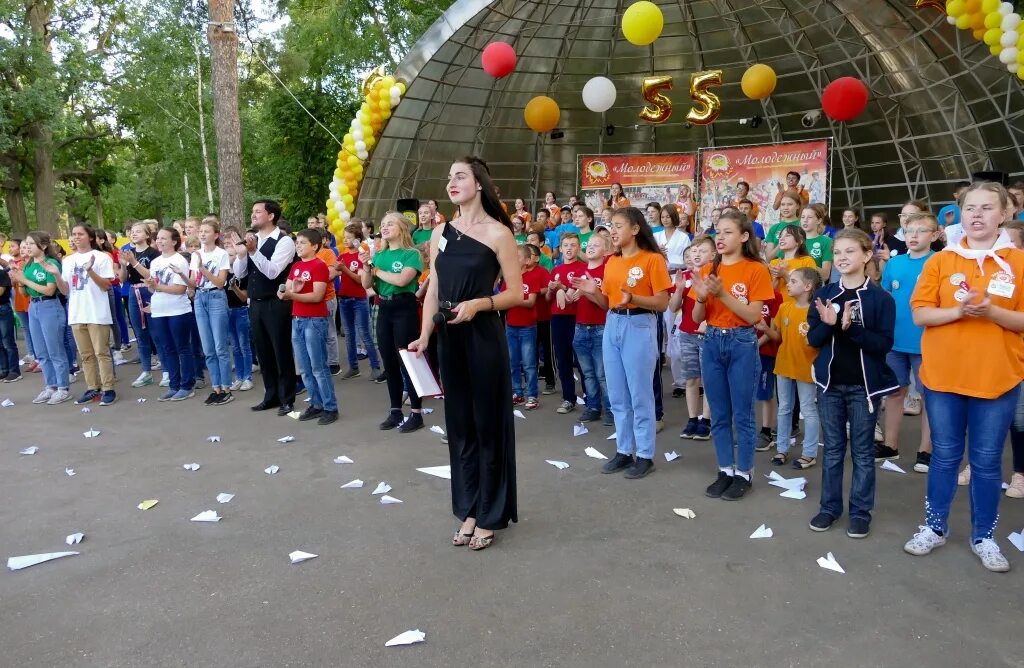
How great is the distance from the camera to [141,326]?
9.46 m

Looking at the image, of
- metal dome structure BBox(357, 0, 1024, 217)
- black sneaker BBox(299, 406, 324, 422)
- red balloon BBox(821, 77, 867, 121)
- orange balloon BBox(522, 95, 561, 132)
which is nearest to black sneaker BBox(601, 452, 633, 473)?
black sneaker BBox(299, 406, 324, 422)

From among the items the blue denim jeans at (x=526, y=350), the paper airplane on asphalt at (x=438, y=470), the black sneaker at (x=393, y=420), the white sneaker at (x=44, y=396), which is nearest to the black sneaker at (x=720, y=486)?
the paper airplane on asphalt at (x=438, y=470)

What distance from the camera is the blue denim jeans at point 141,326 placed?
9164 mm

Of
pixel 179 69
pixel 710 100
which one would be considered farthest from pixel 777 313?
pixel 179 69

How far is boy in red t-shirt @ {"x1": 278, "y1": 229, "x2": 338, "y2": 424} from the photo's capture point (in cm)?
691

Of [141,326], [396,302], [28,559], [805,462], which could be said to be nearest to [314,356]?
[396,302]

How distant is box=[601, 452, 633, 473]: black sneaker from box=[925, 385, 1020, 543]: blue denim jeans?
6.68 ft

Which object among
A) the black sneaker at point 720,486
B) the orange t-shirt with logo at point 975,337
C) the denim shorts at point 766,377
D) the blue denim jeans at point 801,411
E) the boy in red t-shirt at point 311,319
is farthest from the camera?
the boy in red t-shirt at point 311,319

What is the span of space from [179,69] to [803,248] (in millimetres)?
26234

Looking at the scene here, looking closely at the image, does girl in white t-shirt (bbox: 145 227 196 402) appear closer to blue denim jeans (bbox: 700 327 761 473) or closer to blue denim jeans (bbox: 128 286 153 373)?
blue denim jeans (bbox: 128 286 153 373)

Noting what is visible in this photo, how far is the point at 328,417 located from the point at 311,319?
0.96 metres

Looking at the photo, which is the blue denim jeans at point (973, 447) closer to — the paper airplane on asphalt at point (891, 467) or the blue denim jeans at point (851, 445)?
the blue denim jeans at point (851, 445)

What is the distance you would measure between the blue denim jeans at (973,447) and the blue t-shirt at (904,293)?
1.72 m

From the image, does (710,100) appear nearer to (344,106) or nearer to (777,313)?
(777,313)
